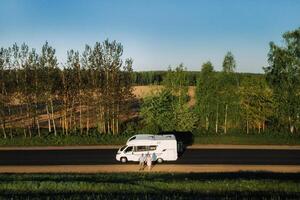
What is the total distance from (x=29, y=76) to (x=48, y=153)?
20041 mm

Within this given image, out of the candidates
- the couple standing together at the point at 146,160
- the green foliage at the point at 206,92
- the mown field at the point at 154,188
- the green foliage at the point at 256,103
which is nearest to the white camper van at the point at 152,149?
the couple standing together at the point at 146,160

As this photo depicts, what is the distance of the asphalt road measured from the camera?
141 ft

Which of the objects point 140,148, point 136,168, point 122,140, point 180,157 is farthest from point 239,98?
point 136,168

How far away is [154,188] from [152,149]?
52.5ft

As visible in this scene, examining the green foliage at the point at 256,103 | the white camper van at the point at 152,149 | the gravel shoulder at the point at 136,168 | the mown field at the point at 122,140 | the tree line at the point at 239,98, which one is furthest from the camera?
the green foliage at the point at 256,103

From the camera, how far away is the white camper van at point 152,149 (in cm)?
4222

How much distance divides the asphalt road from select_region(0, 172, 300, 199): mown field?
12278 millimetres

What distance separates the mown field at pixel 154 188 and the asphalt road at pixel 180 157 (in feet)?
40.3

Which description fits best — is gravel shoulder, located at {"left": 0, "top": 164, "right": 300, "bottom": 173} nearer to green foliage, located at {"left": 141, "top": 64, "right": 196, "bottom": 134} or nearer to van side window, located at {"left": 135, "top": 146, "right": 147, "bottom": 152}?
van side window, located at {"left": 135, "top": 146, "right": 147, "bottom": 152}

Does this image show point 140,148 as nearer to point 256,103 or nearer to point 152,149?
point 152,149

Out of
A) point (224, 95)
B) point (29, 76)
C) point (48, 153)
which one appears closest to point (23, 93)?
point (29, 76)

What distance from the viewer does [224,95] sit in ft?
240

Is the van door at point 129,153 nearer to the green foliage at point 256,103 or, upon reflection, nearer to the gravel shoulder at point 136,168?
the gravel shoulder at point 136,168

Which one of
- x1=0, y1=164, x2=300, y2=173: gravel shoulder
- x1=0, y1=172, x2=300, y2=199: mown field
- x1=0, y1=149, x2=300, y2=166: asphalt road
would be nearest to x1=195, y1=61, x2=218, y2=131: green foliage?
x1=0, y1=149, x2=300, y2=166: asphalt road
